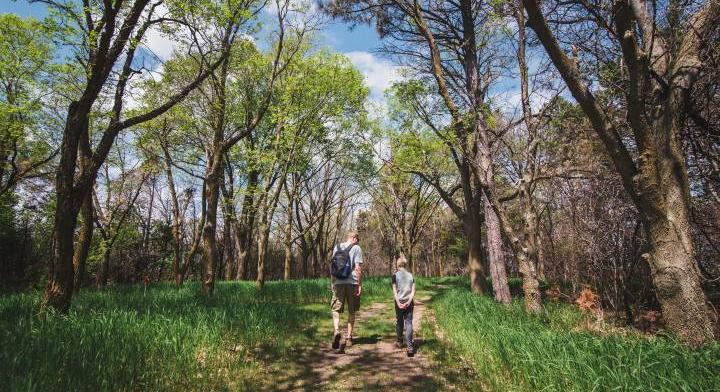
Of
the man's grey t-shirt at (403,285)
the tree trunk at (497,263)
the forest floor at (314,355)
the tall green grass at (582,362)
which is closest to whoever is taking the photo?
the tall green grass at (582,362)

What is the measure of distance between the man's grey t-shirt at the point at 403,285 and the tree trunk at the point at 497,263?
10.7ft

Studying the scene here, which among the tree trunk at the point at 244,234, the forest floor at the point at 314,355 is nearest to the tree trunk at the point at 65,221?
Result: the forest floor at the point at 314,355

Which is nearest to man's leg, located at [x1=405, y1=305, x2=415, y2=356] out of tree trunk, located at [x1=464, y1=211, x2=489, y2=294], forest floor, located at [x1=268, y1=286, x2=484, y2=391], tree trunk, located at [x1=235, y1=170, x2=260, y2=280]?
forest floor, located at [x1=268, y1=286, x2=484, y2=391]

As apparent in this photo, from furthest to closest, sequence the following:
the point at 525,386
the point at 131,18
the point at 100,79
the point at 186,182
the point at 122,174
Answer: the point at 186,182 < the point at 122,174 < the point at 131,18 < the point at 100,79 < the point at 525,386

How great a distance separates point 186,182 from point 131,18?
20901mm

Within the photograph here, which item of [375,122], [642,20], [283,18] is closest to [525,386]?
[642,20]

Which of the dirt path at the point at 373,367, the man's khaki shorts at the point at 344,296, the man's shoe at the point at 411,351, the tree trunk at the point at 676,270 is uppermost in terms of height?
the tree trunk at the point at 676,270

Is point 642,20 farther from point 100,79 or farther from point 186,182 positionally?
point 186,182

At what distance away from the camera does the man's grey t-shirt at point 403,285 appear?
19.5 feet

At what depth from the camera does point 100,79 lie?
18.5 feet

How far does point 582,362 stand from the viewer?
2932 mm

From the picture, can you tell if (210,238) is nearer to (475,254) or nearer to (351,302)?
(351,302)

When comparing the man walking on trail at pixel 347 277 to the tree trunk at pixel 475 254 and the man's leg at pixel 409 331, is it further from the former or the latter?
the tree trunk at pixel 475 254

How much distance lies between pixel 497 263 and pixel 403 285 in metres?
3.77
